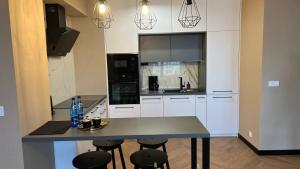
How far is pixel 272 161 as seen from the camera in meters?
3.35

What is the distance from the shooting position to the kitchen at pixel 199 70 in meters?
3.45

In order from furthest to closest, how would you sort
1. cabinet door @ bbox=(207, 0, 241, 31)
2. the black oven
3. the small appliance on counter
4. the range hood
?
the small appliance on counter → the black oven → cabinet door @ bbox=(207, 0, 241, 31) → the range hood

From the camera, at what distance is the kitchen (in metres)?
3.45

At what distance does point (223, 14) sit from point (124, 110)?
2.60 m

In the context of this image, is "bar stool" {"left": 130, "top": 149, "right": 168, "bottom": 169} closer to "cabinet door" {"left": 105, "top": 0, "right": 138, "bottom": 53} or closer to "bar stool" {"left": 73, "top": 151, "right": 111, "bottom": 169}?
"bar stool" {"left": 73, "top": 151, "right": 111, "bottom": 169}

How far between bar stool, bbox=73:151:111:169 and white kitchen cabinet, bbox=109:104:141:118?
2.17 m

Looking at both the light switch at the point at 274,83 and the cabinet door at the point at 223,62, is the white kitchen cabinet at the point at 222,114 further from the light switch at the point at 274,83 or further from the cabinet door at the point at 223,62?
the light switch at the point at 274,83

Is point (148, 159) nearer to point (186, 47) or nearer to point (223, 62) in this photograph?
point (223, 62)

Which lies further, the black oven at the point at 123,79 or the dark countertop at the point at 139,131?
the black oven at the point at 123,79

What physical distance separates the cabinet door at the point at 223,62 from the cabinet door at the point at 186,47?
1.15ft

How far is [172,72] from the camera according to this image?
16.0 feet

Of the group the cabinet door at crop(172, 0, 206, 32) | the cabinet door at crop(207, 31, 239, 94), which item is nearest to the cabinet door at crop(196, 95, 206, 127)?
the cabinet door at crop(207, 31, 239, 94)

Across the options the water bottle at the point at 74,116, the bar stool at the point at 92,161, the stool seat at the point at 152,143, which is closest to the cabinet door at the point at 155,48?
the stool seat at the point at 152,143

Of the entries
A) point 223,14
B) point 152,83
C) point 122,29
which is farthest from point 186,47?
point 122,29
